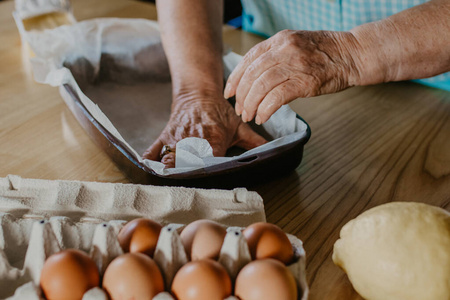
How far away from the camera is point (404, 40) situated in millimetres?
880

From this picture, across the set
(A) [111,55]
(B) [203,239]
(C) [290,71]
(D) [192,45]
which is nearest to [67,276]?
(B) [203,239]

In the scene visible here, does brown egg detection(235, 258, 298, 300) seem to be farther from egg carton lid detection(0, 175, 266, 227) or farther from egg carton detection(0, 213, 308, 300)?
egg carton lid detection(0, 175, 266, 227)

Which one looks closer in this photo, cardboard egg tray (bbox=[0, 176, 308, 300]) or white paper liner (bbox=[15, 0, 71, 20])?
cardboard egg tray (bbox=[0, 176, 308, 300])

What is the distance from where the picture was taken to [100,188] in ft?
2.39

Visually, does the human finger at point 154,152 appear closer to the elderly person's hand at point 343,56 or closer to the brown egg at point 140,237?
the elderly person's hand at point 343,56

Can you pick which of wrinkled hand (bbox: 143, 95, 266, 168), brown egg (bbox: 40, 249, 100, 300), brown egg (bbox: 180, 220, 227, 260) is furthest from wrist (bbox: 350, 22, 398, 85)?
brown egg (bbox: 40, 249, 100, 300)

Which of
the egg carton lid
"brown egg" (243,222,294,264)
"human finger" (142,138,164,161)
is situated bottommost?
"human finger" (142,138,164,161)

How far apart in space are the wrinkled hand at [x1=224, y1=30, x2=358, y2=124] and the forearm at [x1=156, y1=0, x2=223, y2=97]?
24cm

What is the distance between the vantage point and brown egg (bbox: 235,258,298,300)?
489 mm

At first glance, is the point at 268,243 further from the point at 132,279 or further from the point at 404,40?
the point at 404,40

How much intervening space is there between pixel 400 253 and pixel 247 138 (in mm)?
511

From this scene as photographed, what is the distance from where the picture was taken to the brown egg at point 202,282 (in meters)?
0.49

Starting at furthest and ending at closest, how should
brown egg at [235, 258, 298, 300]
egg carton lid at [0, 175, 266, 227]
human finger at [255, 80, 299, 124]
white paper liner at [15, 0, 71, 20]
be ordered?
1. white paper liner at [15, 0, 71, 20]
2. human finger at [255, 80, 299, 124]
3. egg carton lid at [0, 175, 266, 227]
4. brown egg at [235, 258, 298, 300]

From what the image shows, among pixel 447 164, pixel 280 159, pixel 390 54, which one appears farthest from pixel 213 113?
pixel 447 164
